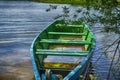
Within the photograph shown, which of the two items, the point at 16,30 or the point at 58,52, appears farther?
the point at 16,30

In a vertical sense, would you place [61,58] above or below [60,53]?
below

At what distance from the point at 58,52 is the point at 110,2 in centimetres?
627

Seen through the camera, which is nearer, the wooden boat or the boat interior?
the wooden boat

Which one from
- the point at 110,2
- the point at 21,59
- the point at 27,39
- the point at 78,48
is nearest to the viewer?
the point at 110,2

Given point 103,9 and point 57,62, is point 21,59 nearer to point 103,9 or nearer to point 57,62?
point 57,62


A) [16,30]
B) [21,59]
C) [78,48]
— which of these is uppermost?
[78,48]

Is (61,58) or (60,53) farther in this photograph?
(61,58)

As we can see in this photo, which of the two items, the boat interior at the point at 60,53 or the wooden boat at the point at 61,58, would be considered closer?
the wooden boat at the point at 61,58

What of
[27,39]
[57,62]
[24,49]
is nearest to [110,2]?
[57,62]

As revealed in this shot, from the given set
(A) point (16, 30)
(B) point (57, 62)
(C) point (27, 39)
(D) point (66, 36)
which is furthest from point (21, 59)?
(A) point (16, 30)

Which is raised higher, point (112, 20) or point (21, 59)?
point (112, 20)

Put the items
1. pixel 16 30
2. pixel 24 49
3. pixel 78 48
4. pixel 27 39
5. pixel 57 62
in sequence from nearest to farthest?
pixel 57 62
pixel 78 48
pixel 24 49
pixel 27 39
pixel 16 30

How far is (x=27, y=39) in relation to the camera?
30.2m

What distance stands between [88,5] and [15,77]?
28.1 feet
